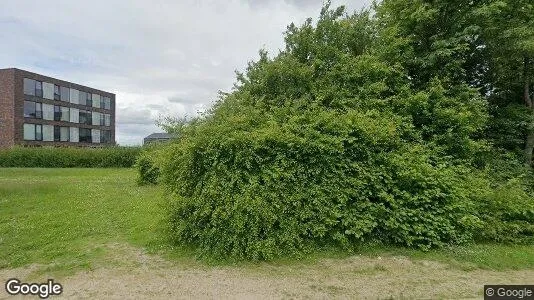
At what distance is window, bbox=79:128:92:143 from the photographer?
4600 cm

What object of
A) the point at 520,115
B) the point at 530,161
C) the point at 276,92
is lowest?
the point at 530,161

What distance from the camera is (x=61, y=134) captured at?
42.4 m

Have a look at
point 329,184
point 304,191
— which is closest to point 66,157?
point 304,191

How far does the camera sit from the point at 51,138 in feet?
133

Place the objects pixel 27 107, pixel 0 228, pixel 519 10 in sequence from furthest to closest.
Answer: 1. pixel 27 107
2. pixel 519 10
3. pixel 0 228

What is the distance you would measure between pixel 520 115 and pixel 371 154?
19.4 feet

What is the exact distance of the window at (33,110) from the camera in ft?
121

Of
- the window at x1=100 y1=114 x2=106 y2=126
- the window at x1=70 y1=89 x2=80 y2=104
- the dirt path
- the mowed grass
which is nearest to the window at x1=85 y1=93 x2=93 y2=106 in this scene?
the window at x1=70 y1=89 x2=80 y2=104

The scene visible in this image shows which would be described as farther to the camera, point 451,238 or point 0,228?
point 0,228

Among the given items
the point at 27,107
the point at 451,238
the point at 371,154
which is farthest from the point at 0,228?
the point at 27,107

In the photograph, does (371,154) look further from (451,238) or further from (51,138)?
(51,138)

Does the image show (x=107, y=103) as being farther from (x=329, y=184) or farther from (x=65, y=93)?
(x=329, y=184)

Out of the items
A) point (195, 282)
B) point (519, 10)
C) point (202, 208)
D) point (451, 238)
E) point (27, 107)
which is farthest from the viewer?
point (27, 107)

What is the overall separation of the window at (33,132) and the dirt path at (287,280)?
41.4 metres
